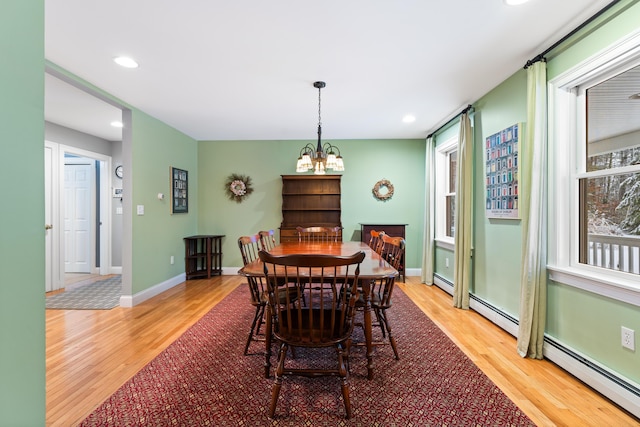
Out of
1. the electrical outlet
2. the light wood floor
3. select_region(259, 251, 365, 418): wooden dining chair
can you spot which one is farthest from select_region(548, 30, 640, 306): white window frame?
select_region(259, 251, 365, 418): wooden dining chair

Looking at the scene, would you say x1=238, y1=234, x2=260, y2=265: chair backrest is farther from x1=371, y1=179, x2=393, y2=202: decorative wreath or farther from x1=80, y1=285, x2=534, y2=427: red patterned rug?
x1=371, y1=179, x2=393, y2=202: decorative wreath

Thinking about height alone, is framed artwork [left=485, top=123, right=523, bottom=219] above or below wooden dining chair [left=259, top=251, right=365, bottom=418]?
above

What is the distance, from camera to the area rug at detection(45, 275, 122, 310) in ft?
12.0

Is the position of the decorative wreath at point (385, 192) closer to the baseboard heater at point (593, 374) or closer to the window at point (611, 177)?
the baseboard heater at point (593, 374)

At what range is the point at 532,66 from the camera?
2402mm

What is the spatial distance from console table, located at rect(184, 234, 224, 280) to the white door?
2.04 meters

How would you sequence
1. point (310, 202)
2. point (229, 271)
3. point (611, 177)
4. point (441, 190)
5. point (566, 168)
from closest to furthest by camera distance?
point (611, 177), point (566, 168), point (441, 190), point (310, 202), point (229, 271)

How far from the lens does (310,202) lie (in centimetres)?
535

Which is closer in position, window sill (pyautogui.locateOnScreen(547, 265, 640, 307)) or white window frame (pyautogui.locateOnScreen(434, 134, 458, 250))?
window sill (pyautogui.locateOnScreen(547, 265, 640, 307))

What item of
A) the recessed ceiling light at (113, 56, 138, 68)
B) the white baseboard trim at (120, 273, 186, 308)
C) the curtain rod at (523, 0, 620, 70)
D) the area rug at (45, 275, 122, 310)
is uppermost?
the recessed ceiling light at (113, 56, 138, 68)

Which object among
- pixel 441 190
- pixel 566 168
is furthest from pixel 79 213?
pixel 566 168

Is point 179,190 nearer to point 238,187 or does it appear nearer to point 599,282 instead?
point 238,187

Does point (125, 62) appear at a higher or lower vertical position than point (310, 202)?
higher

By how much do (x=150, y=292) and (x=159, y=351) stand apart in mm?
1832
